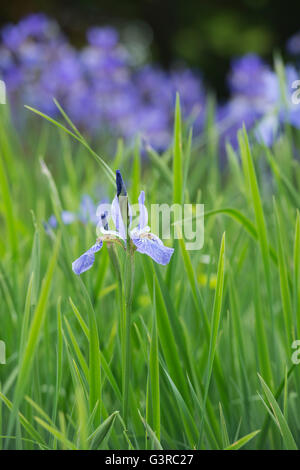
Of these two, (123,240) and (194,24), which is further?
(194,24)

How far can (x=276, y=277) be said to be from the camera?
773 millimetres

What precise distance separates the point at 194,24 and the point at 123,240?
15.5 ft

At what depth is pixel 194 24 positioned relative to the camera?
4773 mm

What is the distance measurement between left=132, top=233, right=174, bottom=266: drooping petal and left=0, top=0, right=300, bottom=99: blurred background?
435 centimetres

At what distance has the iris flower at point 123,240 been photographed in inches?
16.8

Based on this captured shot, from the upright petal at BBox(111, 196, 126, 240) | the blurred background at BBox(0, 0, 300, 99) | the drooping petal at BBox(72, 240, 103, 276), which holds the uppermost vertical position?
the blurred background at BBox(0, 0, 300, 99)

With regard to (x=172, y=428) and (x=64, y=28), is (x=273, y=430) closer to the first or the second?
(x=172, y=428)

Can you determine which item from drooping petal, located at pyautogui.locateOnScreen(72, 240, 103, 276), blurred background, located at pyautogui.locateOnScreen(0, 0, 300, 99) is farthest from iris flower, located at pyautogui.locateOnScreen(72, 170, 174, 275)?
blurred background, located at pyautogui.locateOnScreen(0, 0, 300, 99)

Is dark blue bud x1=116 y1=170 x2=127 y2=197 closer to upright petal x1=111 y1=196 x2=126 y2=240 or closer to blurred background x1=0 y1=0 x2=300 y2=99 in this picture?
upright petal x1=111 y1=196 x2=126 y2=240

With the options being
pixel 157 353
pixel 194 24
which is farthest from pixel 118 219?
pixel 194 24

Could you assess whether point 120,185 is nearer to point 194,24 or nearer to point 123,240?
point 123,240

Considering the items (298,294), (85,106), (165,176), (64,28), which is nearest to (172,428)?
(298,294)

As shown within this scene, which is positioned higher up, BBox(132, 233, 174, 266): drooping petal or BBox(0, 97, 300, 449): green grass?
BBox(132, 233, 174, 266): drooping petal

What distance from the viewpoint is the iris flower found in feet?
1.40
